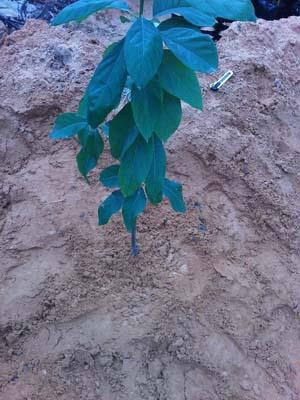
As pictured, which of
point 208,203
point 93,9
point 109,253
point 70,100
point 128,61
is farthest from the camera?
point 70,100

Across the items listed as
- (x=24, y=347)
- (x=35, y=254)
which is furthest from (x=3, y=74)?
(x=24, y=347)

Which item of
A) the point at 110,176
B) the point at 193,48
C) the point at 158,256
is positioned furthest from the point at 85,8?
the point at 158,256

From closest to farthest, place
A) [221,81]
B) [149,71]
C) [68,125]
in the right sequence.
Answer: [149,71] → [68,125] → [221,81]

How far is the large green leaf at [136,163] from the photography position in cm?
171

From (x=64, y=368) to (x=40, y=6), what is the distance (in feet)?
9.19

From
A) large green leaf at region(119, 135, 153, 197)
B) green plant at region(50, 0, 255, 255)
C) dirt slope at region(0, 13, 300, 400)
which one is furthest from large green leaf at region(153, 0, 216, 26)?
dirt slope at region(0, 13, 300, 400)

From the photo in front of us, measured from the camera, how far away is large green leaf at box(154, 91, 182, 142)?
1.61m

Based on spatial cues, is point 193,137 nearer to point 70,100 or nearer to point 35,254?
point 70,100

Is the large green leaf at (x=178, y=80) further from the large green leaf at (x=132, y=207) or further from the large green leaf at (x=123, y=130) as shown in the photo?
the large green leaf at (x=132, y=207)

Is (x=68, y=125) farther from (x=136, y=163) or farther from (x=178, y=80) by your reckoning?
(x=178, y=80)

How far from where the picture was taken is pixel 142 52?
138cm

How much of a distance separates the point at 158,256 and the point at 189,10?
1189 mm

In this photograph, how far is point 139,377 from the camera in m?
2.10

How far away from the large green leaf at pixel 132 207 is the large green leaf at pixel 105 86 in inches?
19.5
